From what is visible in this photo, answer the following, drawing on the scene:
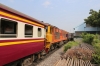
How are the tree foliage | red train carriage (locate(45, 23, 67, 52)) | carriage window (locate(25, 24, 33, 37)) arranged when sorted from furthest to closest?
the tree foliage < red train carriage (locate(45, 23, 67, 52)) < carriage window (locate(25, 24, 33, 37))

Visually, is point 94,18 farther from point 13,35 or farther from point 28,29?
point 13,35

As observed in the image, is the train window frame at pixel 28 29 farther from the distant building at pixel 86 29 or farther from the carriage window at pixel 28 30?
the distant building at pixel 86 29

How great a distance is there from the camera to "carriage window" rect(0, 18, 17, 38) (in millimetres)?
6168

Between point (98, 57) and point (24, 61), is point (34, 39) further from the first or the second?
point (98, 57)

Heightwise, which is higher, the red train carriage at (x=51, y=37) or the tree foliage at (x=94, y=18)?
the tree foliage at (x=94, y=18)

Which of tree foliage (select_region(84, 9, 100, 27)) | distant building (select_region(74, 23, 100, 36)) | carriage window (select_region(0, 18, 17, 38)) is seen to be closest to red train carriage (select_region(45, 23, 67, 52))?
carriage window (select_region(0, 18, 17, 38))

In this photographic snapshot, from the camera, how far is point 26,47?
812 centimetres

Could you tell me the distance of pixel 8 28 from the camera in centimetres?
667

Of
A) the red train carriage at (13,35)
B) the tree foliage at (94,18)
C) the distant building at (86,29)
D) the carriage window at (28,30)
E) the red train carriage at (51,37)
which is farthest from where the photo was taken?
the distant building at (86,29)

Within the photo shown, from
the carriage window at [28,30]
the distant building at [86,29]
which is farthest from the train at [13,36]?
the distant building at [86,29]

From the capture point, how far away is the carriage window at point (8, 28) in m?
6.17

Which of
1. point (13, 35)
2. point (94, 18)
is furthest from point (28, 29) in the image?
point (94, 18)

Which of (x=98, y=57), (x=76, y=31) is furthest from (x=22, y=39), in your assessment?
(x=76, y=31)

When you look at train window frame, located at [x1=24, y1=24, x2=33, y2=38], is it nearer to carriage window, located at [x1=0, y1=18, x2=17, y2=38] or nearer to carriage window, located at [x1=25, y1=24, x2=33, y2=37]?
carriage window, located at [x1=25, y1=24, x2=33, y2=37]
